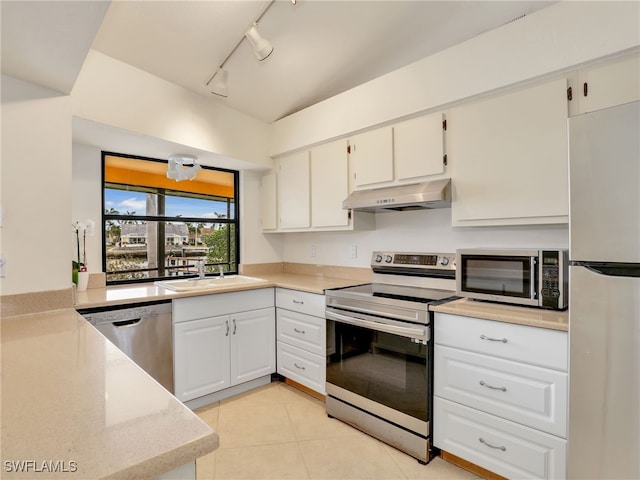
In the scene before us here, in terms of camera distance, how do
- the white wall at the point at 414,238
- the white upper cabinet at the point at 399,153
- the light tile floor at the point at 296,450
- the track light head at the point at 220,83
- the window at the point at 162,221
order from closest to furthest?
the light tile floor at the point at 296,450 → the white wall at the point at 414,238 → the white upper cabinet at the point at 399,153 → the track light head at the point at 220,83 → the window at the point at 162,221

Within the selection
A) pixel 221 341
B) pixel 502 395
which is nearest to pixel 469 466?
pixel 502 395

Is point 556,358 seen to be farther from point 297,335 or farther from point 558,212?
point 297,335

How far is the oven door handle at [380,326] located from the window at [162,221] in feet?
4.77

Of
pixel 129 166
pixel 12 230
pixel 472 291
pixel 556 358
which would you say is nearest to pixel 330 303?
pixel 472 291

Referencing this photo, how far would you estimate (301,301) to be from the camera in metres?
2.65

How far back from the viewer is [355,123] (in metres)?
2.53

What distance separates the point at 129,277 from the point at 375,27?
272 centimetres

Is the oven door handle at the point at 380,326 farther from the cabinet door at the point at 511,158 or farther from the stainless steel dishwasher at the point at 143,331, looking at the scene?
the stainless steel dishwasher at the point at 143,331

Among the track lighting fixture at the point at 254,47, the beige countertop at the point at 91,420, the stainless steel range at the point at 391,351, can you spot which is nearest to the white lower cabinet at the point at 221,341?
the stainless steel range at the point at 391,351

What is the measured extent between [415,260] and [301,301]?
3.07 ft

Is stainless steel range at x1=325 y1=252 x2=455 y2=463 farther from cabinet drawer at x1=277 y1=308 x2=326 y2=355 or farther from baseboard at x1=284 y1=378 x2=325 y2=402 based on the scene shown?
baseboard at x1=284 y1=378 x2=325 y2=402

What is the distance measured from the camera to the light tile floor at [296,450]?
1810 mm

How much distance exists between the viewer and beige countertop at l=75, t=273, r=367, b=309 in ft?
6.78

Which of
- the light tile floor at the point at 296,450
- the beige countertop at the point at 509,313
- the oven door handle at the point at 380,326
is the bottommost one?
the light tile floor at the point at 296,450
